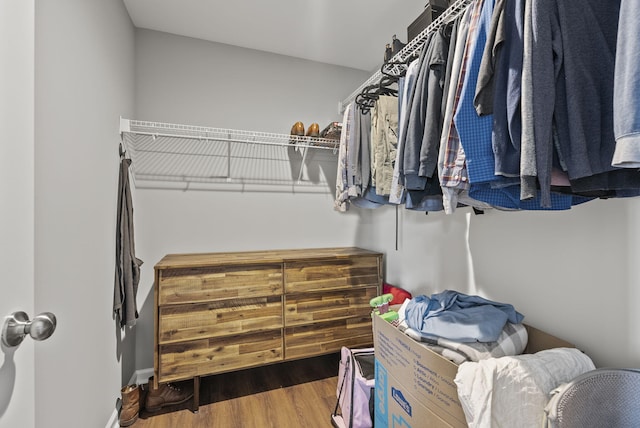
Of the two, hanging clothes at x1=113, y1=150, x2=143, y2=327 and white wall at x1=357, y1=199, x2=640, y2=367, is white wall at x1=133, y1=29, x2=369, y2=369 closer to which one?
hanging clothes at x1=113, y1=150, x2=143, y2=327

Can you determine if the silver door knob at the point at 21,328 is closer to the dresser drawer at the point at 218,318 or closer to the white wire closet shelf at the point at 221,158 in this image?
the dresser drawer at the point at 218,318

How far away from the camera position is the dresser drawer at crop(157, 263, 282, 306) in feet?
5.65

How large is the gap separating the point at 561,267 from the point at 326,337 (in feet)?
4.96

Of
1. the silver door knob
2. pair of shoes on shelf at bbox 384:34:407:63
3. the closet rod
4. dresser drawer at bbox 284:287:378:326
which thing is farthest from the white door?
pair of shoes on shelf at bbox 384:34:407:63

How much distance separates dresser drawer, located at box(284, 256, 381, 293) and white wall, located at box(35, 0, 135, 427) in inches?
42.5

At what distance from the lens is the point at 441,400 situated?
1009 mm

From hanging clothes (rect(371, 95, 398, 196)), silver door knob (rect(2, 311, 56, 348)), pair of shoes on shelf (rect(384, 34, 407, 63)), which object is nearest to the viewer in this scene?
silver door knob (rect(2, 311, 56, 348))

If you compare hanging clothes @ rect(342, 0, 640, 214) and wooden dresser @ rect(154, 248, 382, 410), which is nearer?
hanging clothes @ rect(342, 0, 640, 214)

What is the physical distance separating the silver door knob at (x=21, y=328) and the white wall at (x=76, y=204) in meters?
0.50

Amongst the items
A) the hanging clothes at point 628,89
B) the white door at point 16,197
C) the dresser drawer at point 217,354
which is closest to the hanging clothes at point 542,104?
the hanging clothes at point 628,89

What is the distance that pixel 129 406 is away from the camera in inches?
66.4

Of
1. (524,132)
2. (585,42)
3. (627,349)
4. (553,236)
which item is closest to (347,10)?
(585,42)

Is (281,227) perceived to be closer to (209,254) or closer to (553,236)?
(209,254)

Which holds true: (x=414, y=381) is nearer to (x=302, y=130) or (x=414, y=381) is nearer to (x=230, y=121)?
(x=302, y=130)
